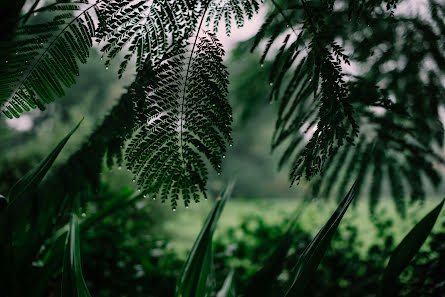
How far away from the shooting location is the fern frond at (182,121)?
1.92ft

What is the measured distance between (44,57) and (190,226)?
18.3ft

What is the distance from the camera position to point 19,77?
583 millimetres

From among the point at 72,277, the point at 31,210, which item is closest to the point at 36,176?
the point at 31,210

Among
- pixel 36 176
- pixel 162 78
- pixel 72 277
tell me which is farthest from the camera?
pixel 36 176

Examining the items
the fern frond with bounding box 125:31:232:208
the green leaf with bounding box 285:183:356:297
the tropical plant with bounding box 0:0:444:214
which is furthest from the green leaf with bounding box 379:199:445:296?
the fern frond with bounding box 125:31:232:208

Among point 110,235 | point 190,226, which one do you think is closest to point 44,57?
point 110,235

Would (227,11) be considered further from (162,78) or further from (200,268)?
(200,268)

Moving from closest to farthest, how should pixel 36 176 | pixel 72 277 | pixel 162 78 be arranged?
1. pixel 162 78
2. pixel 72 277
3. pixel 36 176

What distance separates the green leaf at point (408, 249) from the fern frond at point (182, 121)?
19.9 inches

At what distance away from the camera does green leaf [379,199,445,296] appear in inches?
26.3

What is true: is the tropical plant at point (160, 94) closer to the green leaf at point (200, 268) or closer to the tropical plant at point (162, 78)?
the tropical plant at point (162, 78)

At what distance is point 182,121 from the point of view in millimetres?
607

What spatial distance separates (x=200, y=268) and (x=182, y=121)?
1.86 ft

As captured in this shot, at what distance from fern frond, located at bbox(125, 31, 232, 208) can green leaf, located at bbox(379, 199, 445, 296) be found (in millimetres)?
505
